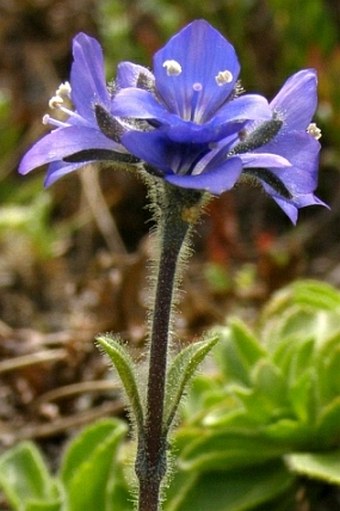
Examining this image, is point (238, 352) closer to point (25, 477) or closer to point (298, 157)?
point (25, 477)

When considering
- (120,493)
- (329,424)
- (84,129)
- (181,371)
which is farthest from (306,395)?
(84,129)

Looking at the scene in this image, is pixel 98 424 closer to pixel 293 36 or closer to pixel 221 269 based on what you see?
pixel 221 269

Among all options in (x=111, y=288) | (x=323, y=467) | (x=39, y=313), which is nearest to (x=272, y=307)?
(x=111, y=288)

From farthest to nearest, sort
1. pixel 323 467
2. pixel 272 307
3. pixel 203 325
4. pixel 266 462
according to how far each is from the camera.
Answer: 1. pixel 203 325
2. pixel 272 307
3. pixel 266 462
4. pixel 323 467

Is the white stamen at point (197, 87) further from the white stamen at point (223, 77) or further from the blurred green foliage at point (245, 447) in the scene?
the blurred green foliage at point (245, 447)

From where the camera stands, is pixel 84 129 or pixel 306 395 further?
pixel 306 395

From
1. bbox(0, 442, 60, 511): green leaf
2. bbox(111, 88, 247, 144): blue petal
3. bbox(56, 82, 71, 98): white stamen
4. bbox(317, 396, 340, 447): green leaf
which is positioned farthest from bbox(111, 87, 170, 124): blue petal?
bbox(0, 442, 60, 511): green leaf
